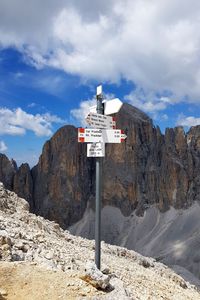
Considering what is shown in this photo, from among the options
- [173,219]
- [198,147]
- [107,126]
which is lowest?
[173,219]

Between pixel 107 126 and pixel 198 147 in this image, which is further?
pixel 198 147

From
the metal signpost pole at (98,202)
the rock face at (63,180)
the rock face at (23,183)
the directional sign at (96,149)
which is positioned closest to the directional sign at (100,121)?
the metal signpost pole at (98,202)

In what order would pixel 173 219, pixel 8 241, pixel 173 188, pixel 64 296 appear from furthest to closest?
pixel 173 188, pixel 173 219, pixel 8 241, pixel 64 296

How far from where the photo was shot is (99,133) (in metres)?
11.2

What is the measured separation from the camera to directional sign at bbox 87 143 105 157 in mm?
11086

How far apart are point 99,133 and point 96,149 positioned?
1.34 feet

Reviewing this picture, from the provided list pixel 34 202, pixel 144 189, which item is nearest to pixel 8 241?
pixel 144 189

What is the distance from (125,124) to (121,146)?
7.81 metres

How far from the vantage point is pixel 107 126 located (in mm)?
11344

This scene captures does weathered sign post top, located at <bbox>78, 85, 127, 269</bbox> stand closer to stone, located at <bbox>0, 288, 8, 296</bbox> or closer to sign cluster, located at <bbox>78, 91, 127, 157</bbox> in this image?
sign cluster, located at <bbox>78, 91, 127, 157</bbox>

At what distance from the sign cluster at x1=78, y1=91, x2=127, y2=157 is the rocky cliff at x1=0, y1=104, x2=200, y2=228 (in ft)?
415

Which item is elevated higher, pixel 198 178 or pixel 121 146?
pixel 121 146

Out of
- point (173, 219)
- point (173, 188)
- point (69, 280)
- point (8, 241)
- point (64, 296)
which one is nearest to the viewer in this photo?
point (64, 296)

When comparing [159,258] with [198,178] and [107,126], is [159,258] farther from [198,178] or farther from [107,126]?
[107,126]
